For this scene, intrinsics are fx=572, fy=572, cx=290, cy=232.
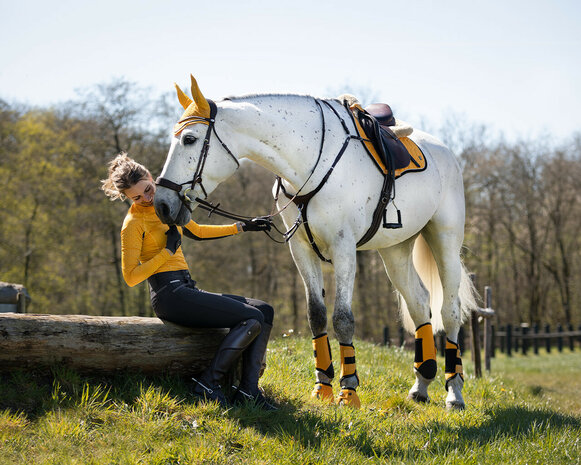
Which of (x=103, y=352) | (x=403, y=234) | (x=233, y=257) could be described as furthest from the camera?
(x=233, y=257)

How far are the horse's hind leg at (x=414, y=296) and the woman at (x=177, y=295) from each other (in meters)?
2.18

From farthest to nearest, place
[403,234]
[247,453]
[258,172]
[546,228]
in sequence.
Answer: [546,228]
[258,172]
[403,234]
[247,453]

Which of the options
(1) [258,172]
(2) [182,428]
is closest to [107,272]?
(1) [258,172]

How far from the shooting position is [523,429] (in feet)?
14.7

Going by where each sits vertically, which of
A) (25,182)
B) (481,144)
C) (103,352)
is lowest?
(103,352)

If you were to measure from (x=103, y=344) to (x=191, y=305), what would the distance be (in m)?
0.70

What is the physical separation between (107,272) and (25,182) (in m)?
4.54

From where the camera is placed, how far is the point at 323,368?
4961mm

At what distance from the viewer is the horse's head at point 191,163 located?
408 cm

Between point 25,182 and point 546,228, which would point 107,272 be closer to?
point 25,182

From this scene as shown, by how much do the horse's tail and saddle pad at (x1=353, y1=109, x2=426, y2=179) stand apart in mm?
1107

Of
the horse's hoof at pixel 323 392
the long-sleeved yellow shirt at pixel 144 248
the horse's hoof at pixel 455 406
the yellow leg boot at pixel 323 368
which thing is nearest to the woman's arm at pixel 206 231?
the long-sleeved yellow shirt at pixel 144 248

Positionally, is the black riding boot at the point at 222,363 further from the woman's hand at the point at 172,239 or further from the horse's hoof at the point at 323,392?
the horse's hoof at the point at 323,392

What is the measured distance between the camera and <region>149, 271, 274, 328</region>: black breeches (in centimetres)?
417
